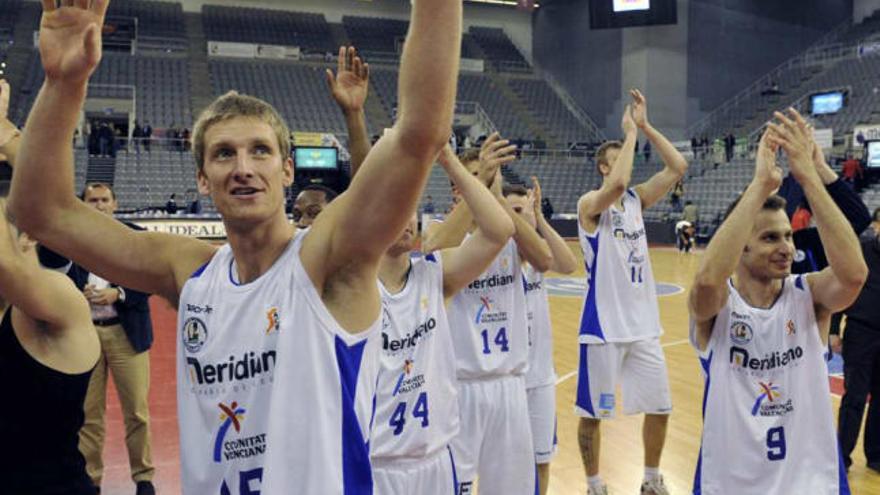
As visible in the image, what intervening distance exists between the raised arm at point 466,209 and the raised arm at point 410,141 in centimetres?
173

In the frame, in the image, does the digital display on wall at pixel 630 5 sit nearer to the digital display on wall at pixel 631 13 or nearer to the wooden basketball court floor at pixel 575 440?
the digital display on wall at pixel 631 13

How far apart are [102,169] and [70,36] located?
22880mm

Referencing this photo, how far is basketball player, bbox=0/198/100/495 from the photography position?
221cm

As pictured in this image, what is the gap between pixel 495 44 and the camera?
3534 centimetres

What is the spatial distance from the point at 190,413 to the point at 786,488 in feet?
7.36

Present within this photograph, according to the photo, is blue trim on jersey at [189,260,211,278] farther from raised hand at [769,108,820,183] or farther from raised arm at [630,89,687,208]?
raised arm at [630,89,687,208]

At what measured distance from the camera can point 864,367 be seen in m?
4.89

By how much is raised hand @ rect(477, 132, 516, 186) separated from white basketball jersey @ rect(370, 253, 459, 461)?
52cm

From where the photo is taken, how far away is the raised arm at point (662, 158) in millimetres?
4887

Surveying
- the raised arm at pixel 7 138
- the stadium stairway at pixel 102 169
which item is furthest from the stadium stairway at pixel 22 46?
the raised arm at pixel 7 138

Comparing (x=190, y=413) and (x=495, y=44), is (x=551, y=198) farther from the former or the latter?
(x=190, y=413)

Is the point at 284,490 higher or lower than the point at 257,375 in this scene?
lower

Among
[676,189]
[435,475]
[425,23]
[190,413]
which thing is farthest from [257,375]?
[676,189]

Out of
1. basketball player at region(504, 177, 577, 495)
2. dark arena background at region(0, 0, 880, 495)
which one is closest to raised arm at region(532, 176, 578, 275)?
basketball player at region(504, 177, 577, 495)
